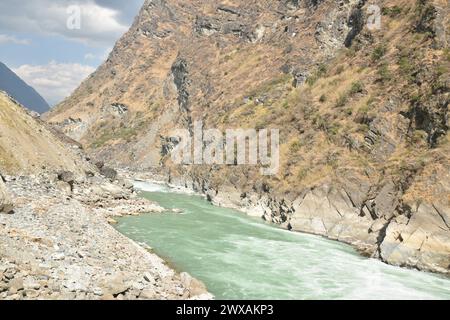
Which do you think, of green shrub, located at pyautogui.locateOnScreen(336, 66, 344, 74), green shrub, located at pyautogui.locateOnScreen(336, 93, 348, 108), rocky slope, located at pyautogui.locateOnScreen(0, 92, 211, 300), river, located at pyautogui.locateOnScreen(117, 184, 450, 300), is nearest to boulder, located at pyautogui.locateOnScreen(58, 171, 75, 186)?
rocky slope, located at pyautogui.locateOnScreen(0, 92, 211, 300)

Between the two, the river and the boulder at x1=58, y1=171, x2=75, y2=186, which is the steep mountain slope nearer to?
the boulder at x1=58, y1=171, x2=75, y2=186

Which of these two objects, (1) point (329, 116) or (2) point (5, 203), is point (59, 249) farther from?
(1) point (329, 116)

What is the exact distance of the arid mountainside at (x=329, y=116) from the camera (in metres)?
34.9

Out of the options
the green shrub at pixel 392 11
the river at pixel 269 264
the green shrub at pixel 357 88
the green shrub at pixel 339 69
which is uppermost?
the green shrub at pixel 392 11

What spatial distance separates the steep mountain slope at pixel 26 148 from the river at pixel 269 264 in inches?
382

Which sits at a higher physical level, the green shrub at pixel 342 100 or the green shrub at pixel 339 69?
the green shrub at pixel 339 69

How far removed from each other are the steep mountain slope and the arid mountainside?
65.9 ft

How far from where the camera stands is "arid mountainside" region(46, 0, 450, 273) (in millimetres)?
34906

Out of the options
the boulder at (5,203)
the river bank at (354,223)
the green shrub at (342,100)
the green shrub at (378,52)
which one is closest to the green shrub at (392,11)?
the green shrub at (378,52)

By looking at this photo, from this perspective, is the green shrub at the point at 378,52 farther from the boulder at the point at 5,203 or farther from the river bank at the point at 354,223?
the boulder at the point at 5,203

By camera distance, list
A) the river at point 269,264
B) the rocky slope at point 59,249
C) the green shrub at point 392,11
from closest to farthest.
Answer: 1. the rocky slope at point 59,249
2. the river at point 269,264
3. the green shrub at point 392,11

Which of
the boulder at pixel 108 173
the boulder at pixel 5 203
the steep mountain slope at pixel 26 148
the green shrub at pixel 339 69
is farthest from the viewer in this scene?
the green shrub at pixel 339 69

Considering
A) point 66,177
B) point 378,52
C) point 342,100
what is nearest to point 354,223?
point 342,100
